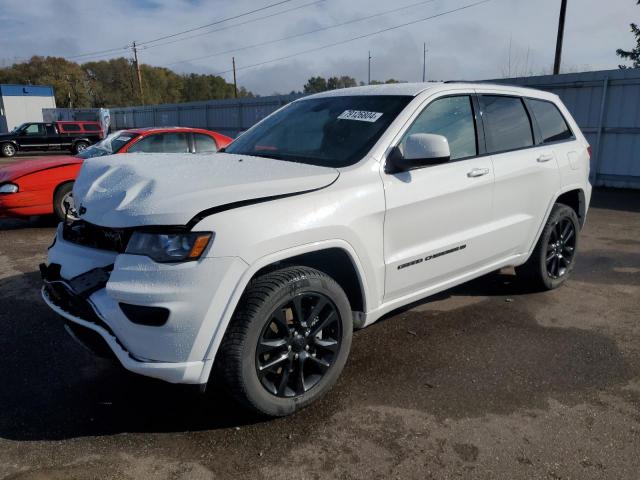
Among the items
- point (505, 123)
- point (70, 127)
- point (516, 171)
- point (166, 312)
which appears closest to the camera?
point (166, 312)

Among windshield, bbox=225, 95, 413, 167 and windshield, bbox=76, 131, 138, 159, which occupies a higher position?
windshield, bbox=225, 95, 413, 167

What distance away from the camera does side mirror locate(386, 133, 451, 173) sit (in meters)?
2.93

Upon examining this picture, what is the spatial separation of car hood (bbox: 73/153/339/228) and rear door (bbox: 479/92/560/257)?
1586 mm

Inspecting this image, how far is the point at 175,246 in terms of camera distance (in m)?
2.34

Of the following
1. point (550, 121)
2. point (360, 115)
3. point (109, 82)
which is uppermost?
→ point (109, 82)

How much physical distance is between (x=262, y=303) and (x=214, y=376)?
1.43 ft

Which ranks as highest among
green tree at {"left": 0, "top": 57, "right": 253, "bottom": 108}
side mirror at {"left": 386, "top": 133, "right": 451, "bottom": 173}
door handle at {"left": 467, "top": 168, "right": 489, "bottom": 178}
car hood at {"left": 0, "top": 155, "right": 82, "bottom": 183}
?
green tree at {"left": 0, "top": 57, "right": 253, "bottom": 108}

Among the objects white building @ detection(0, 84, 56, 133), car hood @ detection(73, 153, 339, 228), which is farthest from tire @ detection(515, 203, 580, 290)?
white building @ detection(0, 84, 56, 133)

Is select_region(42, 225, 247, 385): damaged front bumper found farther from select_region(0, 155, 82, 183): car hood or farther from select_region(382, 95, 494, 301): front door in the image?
select_region(0, 155, 82, 183): car hood

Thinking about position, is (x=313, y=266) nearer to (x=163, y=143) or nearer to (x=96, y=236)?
(x=96, y=236)

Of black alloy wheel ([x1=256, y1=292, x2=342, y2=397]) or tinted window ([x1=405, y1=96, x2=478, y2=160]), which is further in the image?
tinted window ([x1=405, y1=96, x2=478, y2=160])

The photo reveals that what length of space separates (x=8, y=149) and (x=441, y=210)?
2665 centimetres

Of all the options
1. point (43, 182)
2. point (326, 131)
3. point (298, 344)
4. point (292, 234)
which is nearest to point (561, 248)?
point (326, 131)

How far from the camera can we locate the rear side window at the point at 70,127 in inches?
1001
